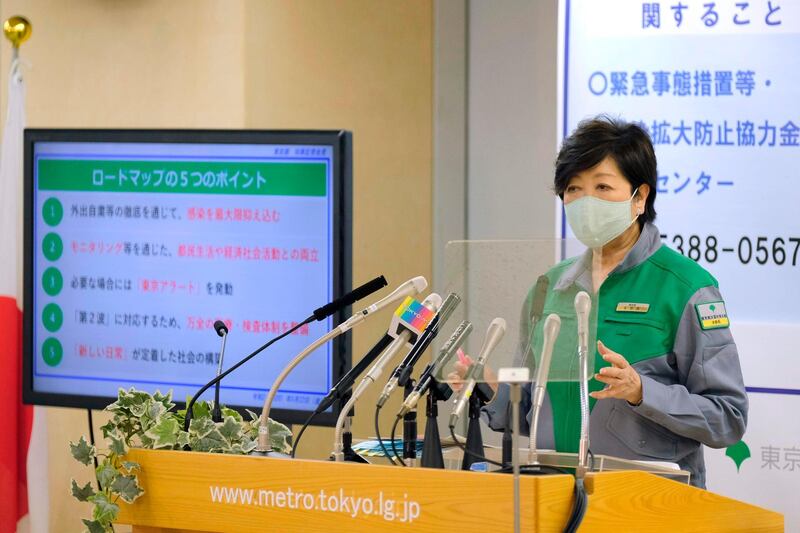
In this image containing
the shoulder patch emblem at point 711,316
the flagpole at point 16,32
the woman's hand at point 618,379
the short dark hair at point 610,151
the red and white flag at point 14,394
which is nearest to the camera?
the woman's hand at point 618,379

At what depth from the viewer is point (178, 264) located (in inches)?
107

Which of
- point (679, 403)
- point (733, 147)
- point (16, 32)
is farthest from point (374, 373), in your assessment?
point (16, 32)

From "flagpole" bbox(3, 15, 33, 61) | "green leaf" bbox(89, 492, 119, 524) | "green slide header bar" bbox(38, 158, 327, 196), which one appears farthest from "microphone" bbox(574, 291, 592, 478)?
"flagpole" bbox(3, 15, 33, 61)

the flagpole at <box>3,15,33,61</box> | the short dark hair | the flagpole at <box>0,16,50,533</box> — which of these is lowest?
the flagpole at <box>0,16,50,533</box>

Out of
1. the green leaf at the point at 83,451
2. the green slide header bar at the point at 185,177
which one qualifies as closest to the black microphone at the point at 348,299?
the green leaf at the point at 83,451

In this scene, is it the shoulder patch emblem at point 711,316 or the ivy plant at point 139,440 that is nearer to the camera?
the ivy plant at point 139,440

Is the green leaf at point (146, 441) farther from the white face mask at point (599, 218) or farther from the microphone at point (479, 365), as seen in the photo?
the white face mask at point (599, 218)

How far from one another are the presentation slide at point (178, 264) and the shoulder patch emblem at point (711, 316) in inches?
34.0

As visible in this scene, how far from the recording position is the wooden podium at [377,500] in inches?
59.1

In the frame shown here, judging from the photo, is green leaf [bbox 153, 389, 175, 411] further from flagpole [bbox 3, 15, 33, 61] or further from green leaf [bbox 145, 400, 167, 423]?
flagpole [bbox 3, 15, 33, 61]

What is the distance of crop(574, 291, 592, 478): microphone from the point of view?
5.24ft

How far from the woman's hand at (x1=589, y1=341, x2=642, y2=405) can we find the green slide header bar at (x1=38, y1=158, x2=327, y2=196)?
803 millimetres

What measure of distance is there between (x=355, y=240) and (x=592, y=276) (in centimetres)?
220

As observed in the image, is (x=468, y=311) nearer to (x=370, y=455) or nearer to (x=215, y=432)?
(x=370, y=455)
